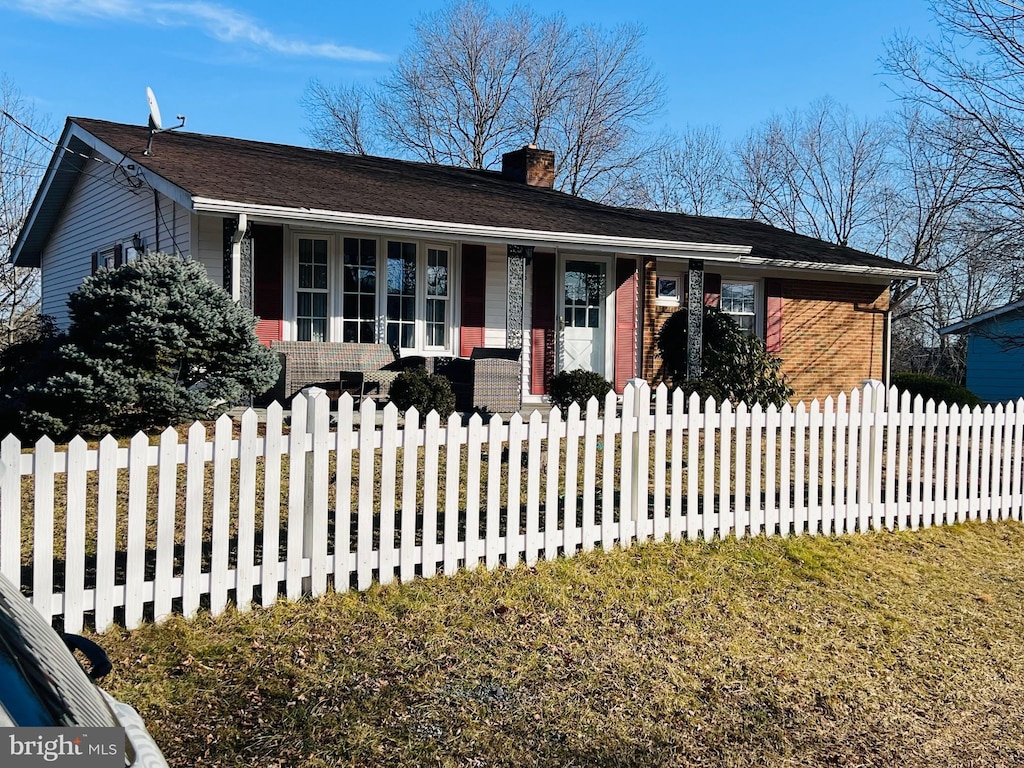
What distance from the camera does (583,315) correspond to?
1591 centimetres

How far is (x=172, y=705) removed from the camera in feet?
13.3

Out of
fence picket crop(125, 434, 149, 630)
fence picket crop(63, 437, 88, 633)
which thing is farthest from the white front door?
fence picket crop(63, 437, 88, 633)

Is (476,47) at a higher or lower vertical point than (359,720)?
higher

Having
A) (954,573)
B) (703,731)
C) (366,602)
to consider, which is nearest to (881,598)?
(954,573)

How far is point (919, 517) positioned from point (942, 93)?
9.28m

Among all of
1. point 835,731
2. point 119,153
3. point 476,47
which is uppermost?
point 476,47

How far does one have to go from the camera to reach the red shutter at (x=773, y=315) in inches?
725

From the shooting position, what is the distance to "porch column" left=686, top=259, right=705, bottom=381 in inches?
599

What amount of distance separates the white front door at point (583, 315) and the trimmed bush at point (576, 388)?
7.58 feet

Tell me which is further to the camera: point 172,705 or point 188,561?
point 188,561

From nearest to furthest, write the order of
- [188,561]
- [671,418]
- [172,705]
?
[172,705]
[188,561]
[671,418]

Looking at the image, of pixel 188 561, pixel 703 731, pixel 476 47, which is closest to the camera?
pixel 703 731

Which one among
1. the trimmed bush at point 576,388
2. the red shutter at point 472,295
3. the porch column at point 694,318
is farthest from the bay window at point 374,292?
the porch column at point 694,318

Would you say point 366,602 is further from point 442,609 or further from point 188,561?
point 188,561
